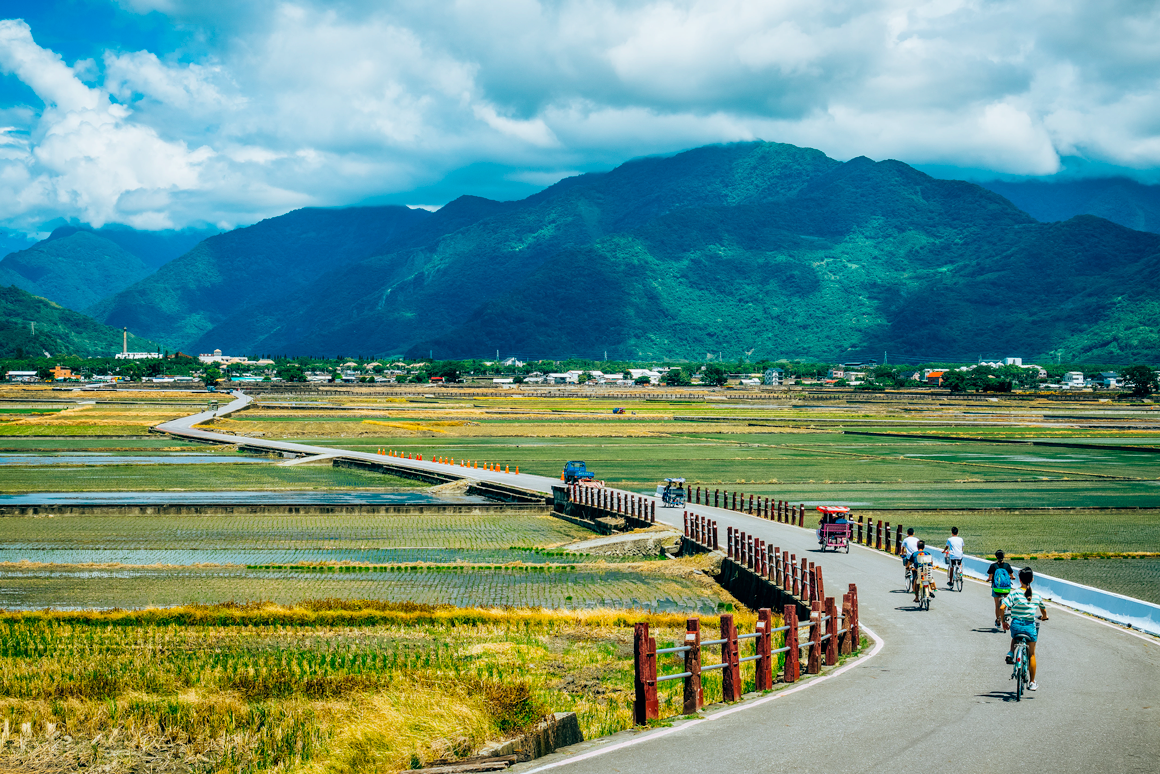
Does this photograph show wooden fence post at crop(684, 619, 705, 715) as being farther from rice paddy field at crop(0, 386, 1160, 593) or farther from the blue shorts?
rice paddy field at crop(0, 386, 1160, 593)

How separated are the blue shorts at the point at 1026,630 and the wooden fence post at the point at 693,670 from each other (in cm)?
471

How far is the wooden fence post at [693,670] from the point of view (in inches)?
552

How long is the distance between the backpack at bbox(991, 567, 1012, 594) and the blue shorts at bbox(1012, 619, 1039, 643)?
4.76m

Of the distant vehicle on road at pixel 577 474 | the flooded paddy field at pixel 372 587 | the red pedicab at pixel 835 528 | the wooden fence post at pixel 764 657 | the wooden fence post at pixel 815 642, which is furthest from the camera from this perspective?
the distant vehicle on road at pixel 577 474

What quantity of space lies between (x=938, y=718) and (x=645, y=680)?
3878mm

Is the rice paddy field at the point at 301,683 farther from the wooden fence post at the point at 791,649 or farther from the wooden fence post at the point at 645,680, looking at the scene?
the wooden fence post at the point at 791,649

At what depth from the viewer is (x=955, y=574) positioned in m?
25.4

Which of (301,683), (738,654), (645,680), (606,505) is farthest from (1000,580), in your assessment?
(606,505)

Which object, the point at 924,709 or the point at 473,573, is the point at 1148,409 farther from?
the point at 924,709

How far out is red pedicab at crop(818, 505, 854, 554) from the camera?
31.2 m

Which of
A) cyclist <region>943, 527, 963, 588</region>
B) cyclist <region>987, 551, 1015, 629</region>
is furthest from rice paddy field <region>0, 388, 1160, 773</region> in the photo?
cyclist <region>987, 551, 1015, 629</region>

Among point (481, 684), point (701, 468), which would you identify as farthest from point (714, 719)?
point (701, 468)

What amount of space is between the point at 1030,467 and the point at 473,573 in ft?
159

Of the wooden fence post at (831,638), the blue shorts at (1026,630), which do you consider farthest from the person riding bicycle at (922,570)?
the blue shorts at (1026,630)
